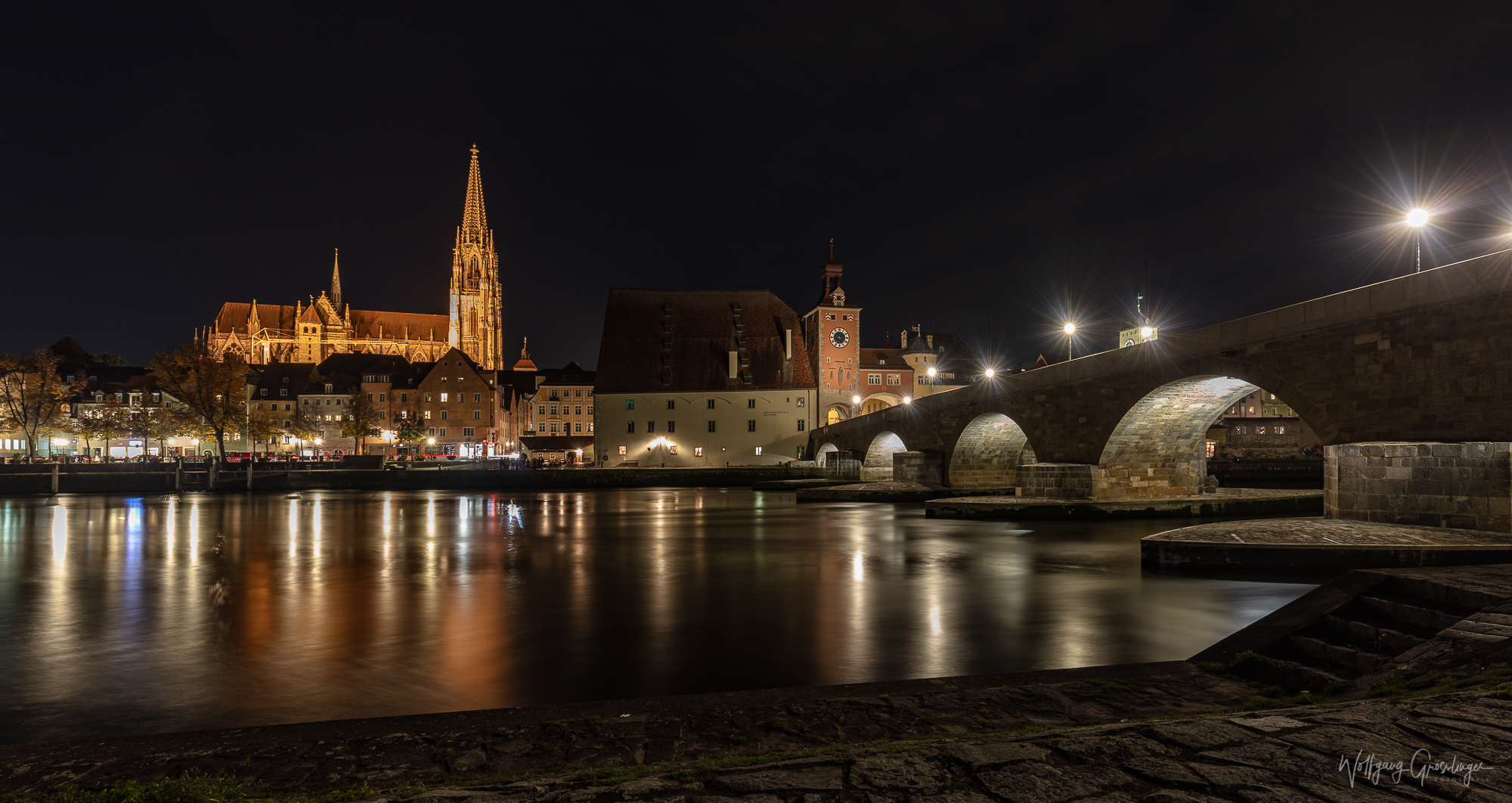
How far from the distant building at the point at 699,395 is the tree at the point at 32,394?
41.3 m

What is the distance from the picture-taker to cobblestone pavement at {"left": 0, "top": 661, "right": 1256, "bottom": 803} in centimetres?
499

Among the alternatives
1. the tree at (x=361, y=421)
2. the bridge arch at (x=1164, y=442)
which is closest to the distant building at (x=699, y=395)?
the tree at (x=361, y=421)

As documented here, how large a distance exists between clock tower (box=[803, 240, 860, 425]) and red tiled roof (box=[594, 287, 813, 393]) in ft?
5.16

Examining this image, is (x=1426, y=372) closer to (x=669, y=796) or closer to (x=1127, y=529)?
(x=1127, y=529)

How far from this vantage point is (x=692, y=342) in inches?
2891

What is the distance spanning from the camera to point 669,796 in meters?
3.64

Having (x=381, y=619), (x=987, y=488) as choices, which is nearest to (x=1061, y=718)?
(x=381, y=619)

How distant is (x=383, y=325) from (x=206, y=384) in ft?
307

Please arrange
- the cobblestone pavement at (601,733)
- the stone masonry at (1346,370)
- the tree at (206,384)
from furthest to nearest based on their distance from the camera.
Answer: the tree at (206,384), the stone masonry at (1346,370), the cobblestone pavement at (601,733)

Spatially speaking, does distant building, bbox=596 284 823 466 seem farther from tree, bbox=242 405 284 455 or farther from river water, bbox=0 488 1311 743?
river water, bbox=0 488 1311 743

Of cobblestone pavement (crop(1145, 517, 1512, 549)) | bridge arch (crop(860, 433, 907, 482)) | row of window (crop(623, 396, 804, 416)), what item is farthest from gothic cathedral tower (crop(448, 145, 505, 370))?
cobblestone pavement (crop(1145, 517, 1512, 549))

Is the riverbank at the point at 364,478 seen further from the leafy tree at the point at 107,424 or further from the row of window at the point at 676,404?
the row of window at the point at 676,404

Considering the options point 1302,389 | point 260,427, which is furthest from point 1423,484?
point 260,427

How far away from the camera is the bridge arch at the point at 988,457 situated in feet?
117
